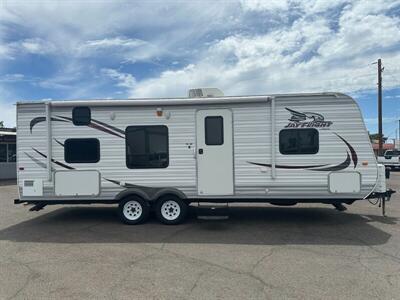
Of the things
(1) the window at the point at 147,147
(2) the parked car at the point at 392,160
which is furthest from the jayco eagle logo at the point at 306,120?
(2) the parked car at the point at 392,160

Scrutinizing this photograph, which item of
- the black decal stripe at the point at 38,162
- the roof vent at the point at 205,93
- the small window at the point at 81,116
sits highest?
the roof vent at the point at 205,93

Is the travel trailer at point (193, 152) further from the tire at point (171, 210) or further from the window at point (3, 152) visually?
the window at point (3, 152)

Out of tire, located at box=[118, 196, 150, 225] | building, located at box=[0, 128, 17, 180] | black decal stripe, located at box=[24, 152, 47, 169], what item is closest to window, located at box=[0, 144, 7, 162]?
building, located at box=[0, 128, 17, 180]

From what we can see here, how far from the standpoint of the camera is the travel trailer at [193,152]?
26.1ft

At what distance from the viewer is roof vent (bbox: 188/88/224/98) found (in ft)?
A: 27.8

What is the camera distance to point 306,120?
8023 millimetres

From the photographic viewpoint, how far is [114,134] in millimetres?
8359

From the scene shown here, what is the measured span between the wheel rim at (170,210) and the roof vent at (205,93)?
2550mm

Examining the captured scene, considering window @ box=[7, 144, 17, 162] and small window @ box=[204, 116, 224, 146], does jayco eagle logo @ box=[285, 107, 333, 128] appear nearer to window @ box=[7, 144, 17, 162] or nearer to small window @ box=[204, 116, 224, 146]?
small window @ box=[204, 116, 224, 146]

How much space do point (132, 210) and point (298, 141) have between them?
4119 millimetres

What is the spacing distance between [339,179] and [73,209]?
7.43 metres

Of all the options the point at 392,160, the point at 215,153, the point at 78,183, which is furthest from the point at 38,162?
the point at 392,160

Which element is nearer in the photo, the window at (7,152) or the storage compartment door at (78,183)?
the storage compartment door at (78,183)

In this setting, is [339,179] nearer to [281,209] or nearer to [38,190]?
[281,209]
